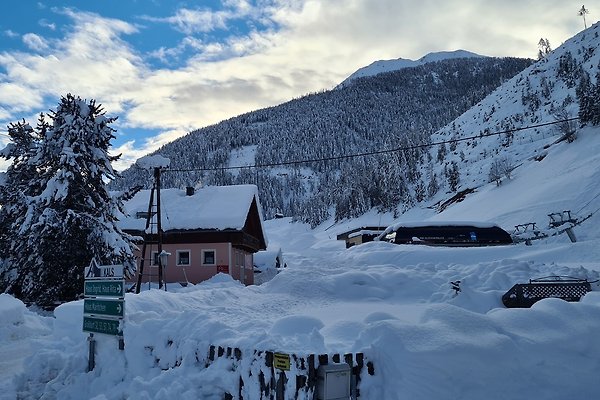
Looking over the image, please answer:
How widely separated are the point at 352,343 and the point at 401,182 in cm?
8228

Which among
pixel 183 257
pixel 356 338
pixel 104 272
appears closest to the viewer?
pixel 356 338

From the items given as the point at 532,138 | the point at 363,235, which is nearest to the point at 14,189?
the point at 363,235

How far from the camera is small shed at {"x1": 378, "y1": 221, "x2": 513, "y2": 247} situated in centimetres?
2864

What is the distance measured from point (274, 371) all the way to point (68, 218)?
16965 mm

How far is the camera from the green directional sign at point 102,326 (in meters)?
7.93

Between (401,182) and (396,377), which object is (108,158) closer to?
(396,377)

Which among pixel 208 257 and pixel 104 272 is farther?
pixel 208 257

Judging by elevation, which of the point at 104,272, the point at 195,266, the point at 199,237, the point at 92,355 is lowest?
the point at 92,355

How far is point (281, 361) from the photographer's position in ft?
18.6

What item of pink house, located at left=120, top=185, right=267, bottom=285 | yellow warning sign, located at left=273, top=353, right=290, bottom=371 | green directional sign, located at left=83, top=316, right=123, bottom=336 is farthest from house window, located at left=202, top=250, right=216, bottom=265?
yellow warning sign, located at left=273, top=353, right=290, bottom=371

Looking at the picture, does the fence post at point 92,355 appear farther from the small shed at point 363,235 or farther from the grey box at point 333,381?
the small shed at point 363,235

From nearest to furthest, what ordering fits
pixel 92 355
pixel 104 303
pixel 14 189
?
1. pixel 92 355
2. pixel 104 303
3. pixel 14 189

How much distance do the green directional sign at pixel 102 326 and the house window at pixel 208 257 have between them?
19.6 meters

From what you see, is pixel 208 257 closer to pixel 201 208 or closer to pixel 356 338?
pixel 201 208
